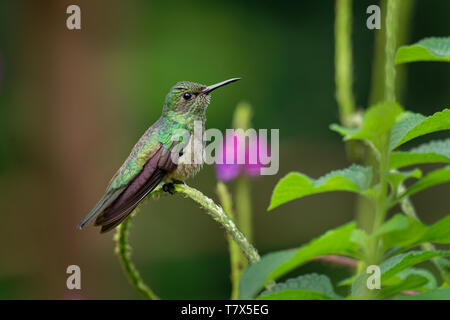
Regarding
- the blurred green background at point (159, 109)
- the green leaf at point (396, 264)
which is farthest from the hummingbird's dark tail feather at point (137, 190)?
the blurred green background at point (159, 109)

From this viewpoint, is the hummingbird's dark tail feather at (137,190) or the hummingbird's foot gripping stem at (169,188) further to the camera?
the hummingbird's foot gripping stem at (169,188)

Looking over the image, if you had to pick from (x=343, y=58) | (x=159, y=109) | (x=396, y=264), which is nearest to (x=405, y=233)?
(x=396, y=264)

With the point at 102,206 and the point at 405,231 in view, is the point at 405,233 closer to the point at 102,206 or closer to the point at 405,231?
the point at 405,231

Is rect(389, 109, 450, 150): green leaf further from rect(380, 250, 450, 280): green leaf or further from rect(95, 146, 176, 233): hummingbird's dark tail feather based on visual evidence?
rect(95, 146, 176, 233): hummingbird's dark tail feather

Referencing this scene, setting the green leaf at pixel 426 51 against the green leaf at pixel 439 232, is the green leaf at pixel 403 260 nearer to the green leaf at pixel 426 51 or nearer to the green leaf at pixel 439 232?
the green leaf at pixel 439 232

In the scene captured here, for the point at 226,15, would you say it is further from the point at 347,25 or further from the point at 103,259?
the point at 347,25

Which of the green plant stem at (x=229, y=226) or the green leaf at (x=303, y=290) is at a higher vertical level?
the green plant stem at (x=229, y=226)

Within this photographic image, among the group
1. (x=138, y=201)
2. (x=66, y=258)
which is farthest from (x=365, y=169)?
(x=66, y=258)
